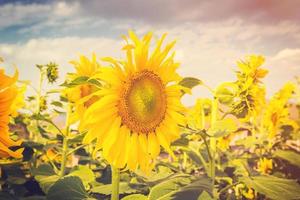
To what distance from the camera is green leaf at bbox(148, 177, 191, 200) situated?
5.00 feet

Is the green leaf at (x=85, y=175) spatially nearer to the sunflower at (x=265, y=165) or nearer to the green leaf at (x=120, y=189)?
the green leaf at (x=120, y=189)

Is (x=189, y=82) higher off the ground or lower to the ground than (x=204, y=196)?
higher

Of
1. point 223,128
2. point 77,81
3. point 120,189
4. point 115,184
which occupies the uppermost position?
point 77,81

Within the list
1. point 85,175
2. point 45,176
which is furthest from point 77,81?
point 45,176

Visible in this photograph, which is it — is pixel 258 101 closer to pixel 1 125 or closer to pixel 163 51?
pixel 163 51

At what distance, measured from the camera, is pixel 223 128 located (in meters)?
1.80

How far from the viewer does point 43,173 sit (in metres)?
2.19

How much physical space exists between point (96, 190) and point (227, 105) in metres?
0.80

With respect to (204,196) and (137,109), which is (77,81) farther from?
(204,196)

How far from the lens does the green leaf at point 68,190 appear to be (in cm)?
160

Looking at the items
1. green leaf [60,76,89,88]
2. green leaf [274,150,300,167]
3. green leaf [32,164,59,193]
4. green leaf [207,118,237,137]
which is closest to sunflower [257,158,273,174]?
green leaf [274,150,300,167]

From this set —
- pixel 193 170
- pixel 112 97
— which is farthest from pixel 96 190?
pixel 193 170

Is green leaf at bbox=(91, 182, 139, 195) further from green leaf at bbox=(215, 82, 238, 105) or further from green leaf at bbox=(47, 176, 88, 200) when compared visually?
green leaf at bbox=(215, 82, 238, 105)

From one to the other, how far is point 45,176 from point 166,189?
0.92m
